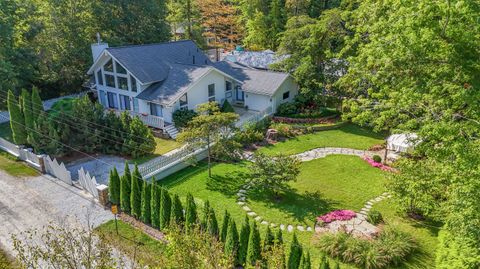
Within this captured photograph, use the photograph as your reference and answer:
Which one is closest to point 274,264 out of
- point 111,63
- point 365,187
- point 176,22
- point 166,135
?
point 365,187

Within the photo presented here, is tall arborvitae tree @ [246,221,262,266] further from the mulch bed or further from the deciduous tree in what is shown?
the deciduous tree

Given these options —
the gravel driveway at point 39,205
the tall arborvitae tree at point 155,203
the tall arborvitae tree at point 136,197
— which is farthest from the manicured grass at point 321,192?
the gravel driveway at point 39,205

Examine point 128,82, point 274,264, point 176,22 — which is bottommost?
point 274,264

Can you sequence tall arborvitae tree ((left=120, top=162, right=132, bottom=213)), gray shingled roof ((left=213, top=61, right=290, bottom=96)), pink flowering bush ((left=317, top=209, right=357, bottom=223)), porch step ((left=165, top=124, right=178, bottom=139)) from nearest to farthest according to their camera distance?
pink flowering bush ((left=317, top=209, right=357, bottom=223))
tall arborvitae tree ((left=120, top=162, right=132, bottom=213))
porch step ((left=165, top=124, right=178, bottom=139))
gray shingled roof ((left=213, top=61, right=290, bottom=96))

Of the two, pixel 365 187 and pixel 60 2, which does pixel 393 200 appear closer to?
pixel 365 187

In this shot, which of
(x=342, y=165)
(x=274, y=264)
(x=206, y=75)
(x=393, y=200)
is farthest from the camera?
Result: (x=206, y=75)

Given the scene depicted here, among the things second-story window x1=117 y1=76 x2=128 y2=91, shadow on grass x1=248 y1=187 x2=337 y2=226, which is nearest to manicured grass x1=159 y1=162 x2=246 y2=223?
shadow on grass x1=248 y1=187 x2=337 y2=226

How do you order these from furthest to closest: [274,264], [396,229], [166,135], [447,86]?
[166,135] < [396,229] < [447,86] < [274,264]
